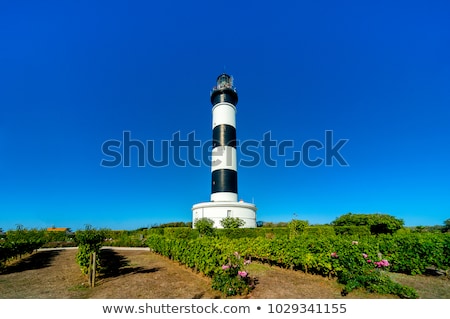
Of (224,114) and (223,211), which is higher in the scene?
(224,114)

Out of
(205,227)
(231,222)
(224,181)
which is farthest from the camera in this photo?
(224,181)

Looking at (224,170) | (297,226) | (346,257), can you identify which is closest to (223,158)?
(224,170)

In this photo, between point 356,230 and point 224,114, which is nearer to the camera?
point 356,230

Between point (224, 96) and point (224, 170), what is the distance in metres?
10.9

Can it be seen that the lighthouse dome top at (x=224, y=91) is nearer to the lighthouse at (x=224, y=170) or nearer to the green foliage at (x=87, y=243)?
the lighthouse at (x=224, y=170)

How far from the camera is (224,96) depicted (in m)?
30.9

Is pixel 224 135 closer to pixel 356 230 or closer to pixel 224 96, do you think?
pixel 224 96

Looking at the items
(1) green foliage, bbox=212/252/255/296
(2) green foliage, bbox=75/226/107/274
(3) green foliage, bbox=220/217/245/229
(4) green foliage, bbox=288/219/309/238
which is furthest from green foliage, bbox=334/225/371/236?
(2) green foliage, bbox=75/226/107/274

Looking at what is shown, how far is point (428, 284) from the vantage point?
819cm

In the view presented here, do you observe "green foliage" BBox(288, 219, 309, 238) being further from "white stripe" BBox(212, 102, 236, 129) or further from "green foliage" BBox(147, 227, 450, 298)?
"white stripe" BBox(212, 102, 236, 129)
